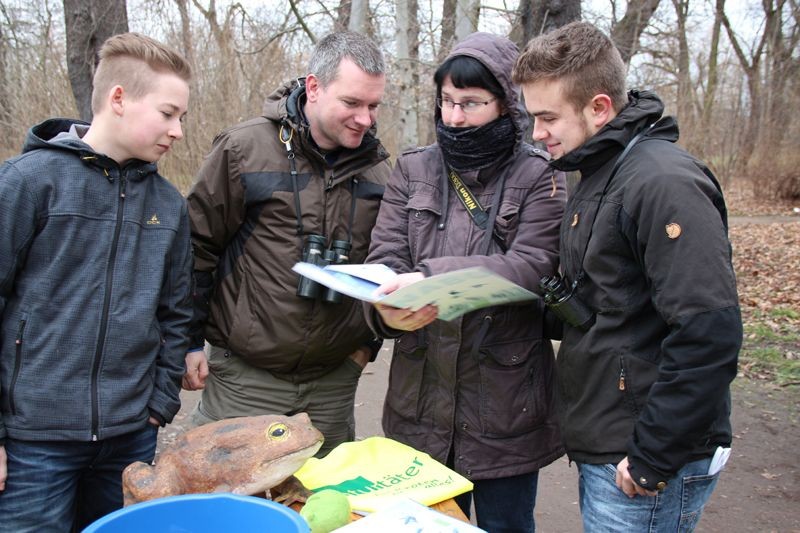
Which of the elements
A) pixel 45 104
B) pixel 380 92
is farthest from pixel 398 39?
pixel 380 92

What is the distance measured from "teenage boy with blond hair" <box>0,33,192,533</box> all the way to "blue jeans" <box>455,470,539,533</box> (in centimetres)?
110

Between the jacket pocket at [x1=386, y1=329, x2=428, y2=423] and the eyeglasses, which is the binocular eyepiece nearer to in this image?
the jacket pocket at [x1=386, y1=329, x2=428, y2=423]

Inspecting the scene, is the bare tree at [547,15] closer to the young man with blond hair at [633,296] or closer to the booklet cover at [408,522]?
the young man with blond hair at [633,296]

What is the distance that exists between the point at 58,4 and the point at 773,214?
15771mm

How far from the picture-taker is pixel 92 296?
2.09 m

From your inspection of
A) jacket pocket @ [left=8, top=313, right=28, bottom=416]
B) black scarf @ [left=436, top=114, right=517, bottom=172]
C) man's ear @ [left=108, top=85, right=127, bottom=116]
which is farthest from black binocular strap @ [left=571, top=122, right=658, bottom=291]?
jacket pocket @ [left=8, top=313, right=28, bottom=416]

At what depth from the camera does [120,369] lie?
7.03ft

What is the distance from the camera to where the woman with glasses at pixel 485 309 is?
232 centimetres

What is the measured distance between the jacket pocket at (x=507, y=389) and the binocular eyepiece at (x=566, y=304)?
Result: 0.95 ft

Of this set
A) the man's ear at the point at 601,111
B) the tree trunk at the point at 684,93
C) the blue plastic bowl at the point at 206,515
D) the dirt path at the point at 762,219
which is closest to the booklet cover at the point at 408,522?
the blue plastic bowl at the point at 206,515

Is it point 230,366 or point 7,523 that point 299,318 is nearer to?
point 230,366

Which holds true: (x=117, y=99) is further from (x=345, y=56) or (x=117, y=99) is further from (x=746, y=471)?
(x=746, y=471)

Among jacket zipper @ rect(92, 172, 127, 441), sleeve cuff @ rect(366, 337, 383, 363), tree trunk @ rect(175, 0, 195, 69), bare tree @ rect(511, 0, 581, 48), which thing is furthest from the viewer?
tree trunk @ rect(175, 0, 195, 69)

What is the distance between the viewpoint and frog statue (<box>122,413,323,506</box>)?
1.70 m
